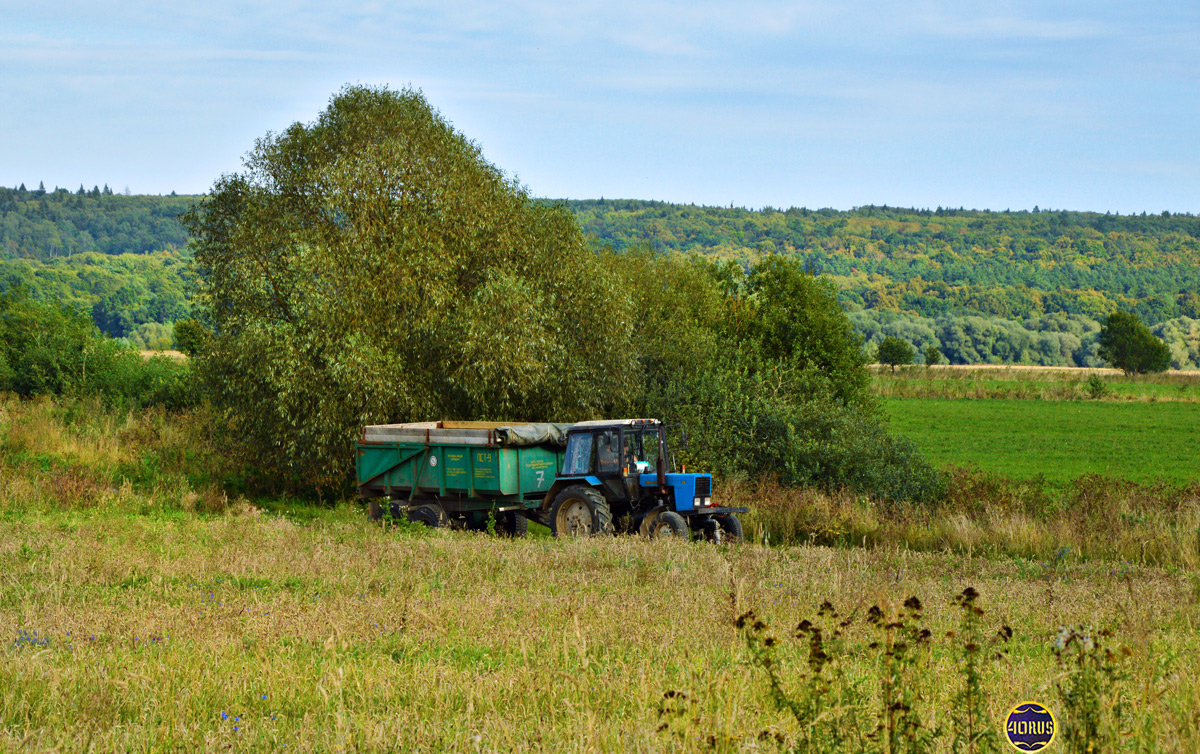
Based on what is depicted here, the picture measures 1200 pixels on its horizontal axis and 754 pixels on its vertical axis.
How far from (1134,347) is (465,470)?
3757 inches

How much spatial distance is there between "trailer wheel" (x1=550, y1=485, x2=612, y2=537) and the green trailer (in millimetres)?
1088

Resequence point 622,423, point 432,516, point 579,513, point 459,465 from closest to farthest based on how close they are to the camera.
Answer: point 579,513, point 622,423, point 459,465, point 432,516

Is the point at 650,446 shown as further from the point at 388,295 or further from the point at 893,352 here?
the point at 893,352

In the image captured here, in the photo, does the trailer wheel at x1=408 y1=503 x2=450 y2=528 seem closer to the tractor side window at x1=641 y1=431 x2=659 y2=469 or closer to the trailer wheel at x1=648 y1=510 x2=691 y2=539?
the tractor side window at x1=641 y1=431 x2=659 y2=469

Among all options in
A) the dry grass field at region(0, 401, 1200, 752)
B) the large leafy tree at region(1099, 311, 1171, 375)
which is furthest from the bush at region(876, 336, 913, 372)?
the dry grass field at region(0, 401, 1200, 752)

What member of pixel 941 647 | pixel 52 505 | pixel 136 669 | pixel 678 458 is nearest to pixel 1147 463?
pixel 678 458

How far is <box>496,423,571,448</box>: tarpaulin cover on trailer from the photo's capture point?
17797mm

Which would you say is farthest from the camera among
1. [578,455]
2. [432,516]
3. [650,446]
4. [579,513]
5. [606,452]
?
[432,516]

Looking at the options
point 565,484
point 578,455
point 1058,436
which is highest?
point 578,455

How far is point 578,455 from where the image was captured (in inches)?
693

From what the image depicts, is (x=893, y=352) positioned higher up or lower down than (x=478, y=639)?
higher up

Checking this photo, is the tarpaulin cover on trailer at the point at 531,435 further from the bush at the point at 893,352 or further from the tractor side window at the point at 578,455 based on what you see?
the bush at the point at 893,352

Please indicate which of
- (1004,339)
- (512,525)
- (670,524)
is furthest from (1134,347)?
(670,524)

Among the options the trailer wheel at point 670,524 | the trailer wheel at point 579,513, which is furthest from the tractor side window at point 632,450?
the trailer wheel at point 670,524
